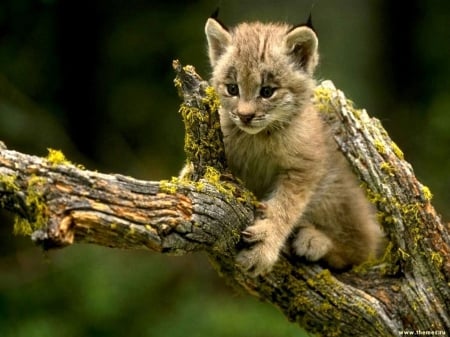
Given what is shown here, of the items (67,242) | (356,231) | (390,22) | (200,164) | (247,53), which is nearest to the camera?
(67,242)

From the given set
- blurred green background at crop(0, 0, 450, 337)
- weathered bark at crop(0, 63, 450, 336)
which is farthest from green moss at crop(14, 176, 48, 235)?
blurred green background at crop(0, 0, 450, 337)

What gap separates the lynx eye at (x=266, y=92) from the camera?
5.30 m

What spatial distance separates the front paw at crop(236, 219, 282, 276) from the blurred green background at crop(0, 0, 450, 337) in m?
2.68

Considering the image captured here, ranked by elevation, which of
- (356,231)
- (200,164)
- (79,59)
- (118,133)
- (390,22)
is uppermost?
(390,22)

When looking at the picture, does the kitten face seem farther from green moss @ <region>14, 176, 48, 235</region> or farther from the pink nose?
green moss @ <region>14, 176, 48, 235</region>

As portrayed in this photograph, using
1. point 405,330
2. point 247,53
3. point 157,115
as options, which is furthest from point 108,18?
point 405,330

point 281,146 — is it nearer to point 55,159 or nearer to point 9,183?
point 55,159

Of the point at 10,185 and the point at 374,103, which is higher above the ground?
the point at 374,103

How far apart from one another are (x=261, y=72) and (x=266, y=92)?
0.13 m

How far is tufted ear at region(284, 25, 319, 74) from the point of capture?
5473 millimetres

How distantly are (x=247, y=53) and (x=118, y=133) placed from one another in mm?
4463

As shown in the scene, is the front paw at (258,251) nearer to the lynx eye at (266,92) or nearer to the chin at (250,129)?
Answer: the chin at (250,129)

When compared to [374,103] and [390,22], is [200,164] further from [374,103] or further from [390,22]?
[390,22]

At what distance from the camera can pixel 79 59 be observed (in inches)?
381
